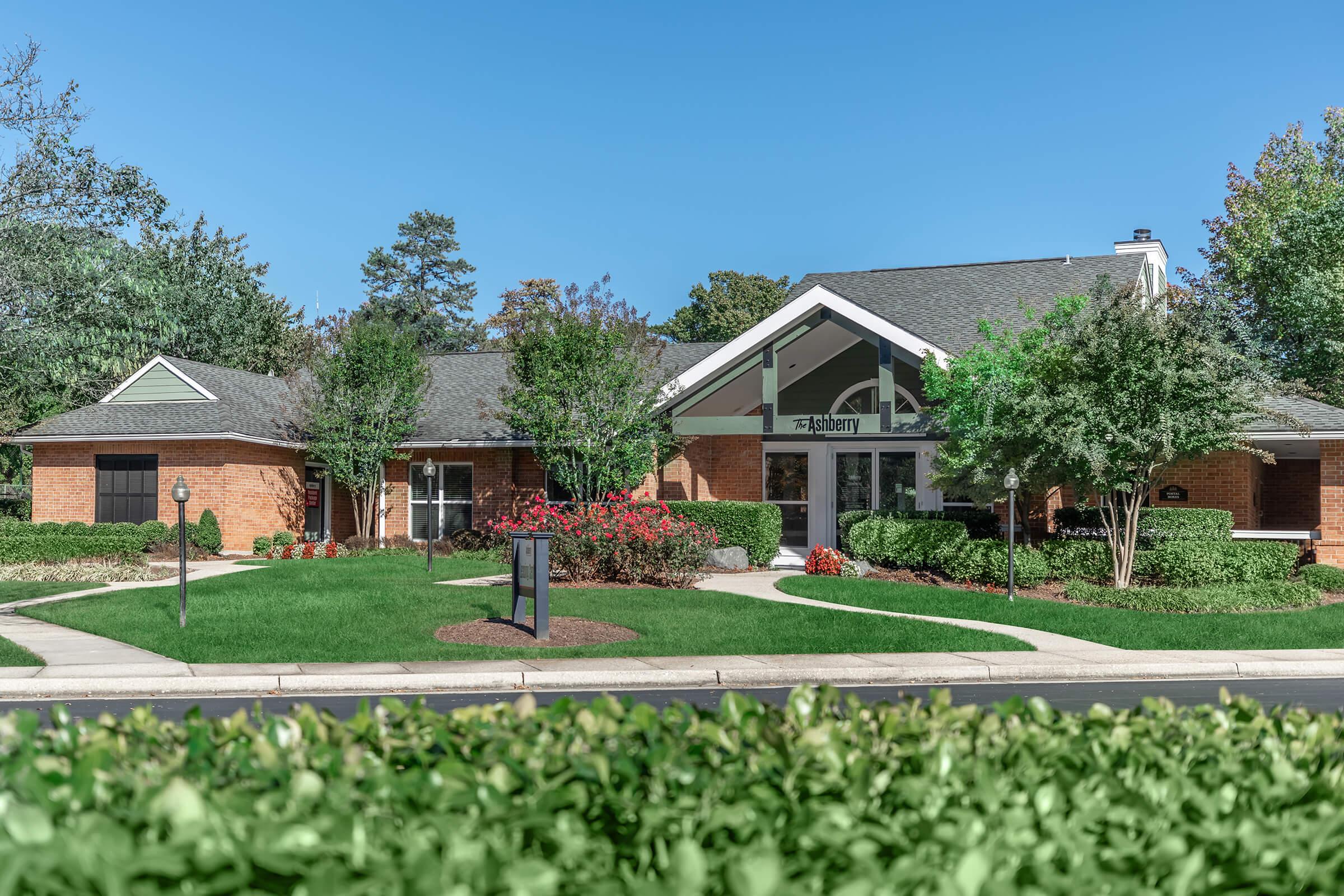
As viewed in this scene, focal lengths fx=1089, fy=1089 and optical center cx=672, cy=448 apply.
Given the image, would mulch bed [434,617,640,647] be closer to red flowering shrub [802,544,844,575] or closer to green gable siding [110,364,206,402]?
red flowering shrub [802,544,844,575]

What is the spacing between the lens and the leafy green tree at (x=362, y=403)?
24.6 metres

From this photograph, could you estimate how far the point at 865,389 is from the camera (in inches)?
950

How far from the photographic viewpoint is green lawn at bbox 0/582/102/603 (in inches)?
648

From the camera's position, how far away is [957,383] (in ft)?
62.3

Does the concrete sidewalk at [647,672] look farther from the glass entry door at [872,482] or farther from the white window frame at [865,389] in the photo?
the white window frame at [865,389]

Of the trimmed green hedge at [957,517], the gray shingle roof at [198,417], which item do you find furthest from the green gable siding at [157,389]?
the trimmed green hedge at [957,517]

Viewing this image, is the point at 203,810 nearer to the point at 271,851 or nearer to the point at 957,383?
the point at 271,851

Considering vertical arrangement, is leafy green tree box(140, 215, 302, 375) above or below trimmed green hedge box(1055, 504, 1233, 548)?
above

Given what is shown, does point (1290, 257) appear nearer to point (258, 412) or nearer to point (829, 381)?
point (829, 381)

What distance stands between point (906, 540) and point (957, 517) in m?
1.55

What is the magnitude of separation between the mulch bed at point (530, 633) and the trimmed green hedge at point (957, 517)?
844cm

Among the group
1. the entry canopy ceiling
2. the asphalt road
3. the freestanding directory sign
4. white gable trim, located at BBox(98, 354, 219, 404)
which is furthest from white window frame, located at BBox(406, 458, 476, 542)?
the asphalt road

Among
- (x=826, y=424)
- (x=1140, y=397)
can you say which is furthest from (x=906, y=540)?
(x=1140, y=397)

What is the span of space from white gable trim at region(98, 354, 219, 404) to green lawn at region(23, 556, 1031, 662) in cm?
981
